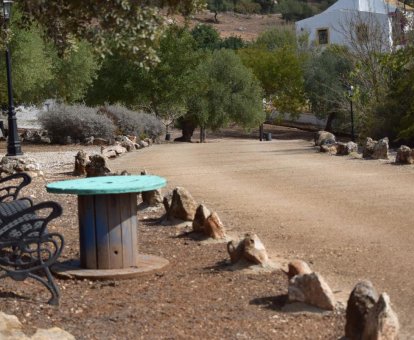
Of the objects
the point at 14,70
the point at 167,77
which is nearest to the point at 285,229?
the point at 14,70

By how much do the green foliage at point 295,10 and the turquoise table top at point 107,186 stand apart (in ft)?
385

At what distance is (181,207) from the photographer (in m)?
10.5

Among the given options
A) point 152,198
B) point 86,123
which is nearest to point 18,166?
point 152,198

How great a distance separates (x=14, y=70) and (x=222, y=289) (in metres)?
27.5

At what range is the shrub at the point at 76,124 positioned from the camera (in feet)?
105

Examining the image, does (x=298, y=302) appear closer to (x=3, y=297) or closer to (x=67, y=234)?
(x=3, y=297)

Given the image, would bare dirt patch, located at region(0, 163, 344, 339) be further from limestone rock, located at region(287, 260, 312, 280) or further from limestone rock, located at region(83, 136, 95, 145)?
limestone rock, located at region(83, 136, 95, 145)

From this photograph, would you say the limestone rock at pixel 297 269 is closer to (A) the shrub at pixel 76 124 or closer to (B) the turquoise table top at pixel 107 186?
(B) the turquoise table top at pixel 107 186

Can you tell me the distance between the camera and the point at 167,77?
4109 centimetres

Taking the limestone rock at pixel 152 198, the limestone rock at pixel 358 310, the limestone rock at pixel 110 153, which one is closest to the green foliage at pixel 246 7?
the limestone rock at pixel 110 153

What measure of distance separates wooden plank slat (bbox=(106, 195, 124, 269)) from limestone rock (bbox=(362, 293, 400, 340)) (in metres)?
2.89

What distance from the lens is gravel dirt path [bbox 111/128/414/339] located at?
7703 millimetres

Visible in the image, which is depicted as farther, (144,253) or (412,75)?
(412,75)

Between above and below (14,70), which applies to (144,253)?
below
